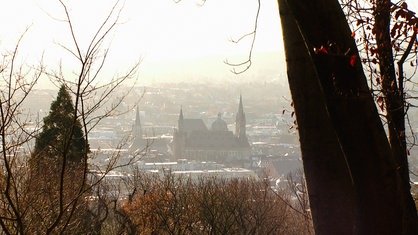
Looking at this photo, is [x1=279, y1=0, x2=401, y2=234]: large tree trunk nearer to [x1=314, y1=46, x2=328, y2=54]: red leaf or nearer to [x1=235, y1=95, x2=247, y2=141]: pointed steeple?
[x1=314, y1=46, x2=328, y2=54]: red leaf

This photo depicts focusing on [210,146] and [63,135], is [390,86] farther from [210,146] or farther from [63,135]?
[210,146]

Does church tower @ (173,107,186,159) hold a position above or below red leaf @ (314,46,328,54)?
below

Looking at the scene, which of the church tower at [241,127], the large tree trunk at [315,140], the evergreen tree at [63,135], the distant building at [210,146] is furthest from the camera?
the church tower at [241,127]

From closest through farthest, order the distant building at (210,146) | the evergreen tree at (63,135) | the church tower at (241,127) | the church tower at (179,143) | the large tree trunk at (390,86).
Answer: the large tree trunk at (390,86), the evergreen tree at (63,135), the distant building at (210,146), the church tower at (179,143), the church tower at (241,127)

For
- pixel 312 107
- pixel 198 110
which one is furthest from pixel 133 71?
pixel 198 110

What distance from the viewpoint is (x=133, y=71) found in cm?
367

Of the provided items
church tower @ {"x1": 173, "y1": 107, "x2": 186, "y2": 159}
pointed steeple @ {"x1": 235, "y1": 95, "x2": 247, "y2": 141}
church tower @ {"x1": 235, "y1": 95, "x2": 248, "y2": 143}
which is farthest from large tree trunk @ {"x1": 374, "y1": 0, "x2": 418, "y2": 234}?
pointed steeple @ {"x1": 235, "y1": 95, "x2": 247, "y2": 141}

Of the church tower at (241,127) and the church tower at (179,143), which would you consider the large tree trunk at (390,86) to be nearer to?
the church tower at (179,143)

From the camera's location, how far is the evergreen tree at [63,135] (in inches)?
122

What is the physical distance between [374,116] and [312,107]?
260 mm

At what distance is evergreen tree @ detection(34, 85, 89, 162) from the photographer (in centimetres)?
310

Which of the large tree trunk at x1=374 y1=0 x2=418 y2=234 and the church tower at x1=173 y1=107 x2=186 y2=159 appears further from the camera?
the church tower at x1=173 y1=107 x2=186 y2=159

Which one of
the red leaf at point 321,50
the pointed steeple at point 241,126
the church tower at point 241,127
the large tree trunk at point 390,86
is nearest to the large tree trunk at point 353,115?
the red leaf at point 321,50

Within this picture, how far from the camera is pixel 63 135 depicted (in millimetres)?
4242
